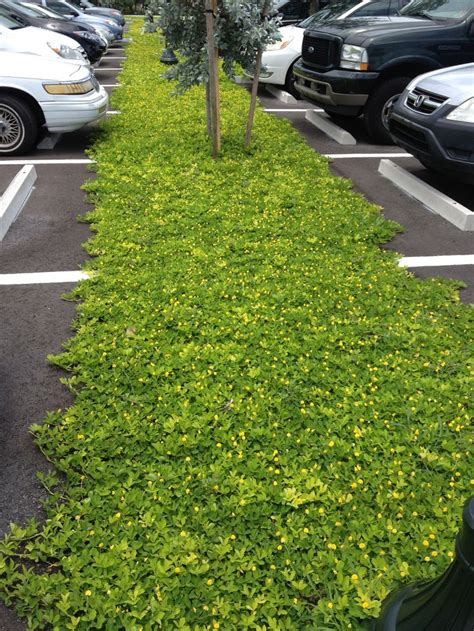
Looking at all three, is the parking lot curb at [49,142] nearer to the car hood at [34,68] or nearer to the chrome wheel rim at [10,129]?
the chrome wheel rim at [10,129]

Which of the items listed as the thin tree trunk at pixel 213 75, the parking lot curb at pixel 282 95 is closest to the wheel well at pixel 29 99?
the thin tree trunk at pixel 213 75

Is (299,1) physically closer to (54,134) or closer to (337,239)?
(54,134)

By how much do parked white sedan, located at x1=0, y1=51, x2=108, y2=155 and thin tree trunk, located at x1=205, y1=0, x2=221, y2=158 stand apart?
182cm

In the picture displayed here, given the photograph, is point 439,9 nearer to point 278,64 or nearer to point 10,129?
point 278,64

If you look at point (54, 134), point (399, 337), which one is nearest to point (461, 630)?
point (399, 337)

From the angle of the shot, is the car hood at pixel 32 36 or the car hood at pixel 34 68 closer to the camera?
the car hood at pixel 34 68

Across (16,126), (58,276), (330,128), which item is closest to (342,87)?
(330,128)

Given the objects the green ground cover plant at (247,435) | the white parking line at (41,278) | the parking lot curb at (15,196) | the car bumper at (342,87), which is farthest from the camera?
the car bumper at (342,87)

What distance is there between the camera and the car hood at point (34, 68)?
646 centimetres

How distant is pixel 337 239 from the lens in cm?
480

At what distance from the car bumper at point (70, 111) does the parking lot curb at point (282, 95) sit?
487 centimetres

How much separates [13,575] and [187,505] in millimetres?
782

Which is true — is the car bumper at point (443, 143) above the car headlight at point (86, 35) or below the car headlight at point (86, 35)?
below

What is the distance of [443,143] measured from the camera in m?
5.29
